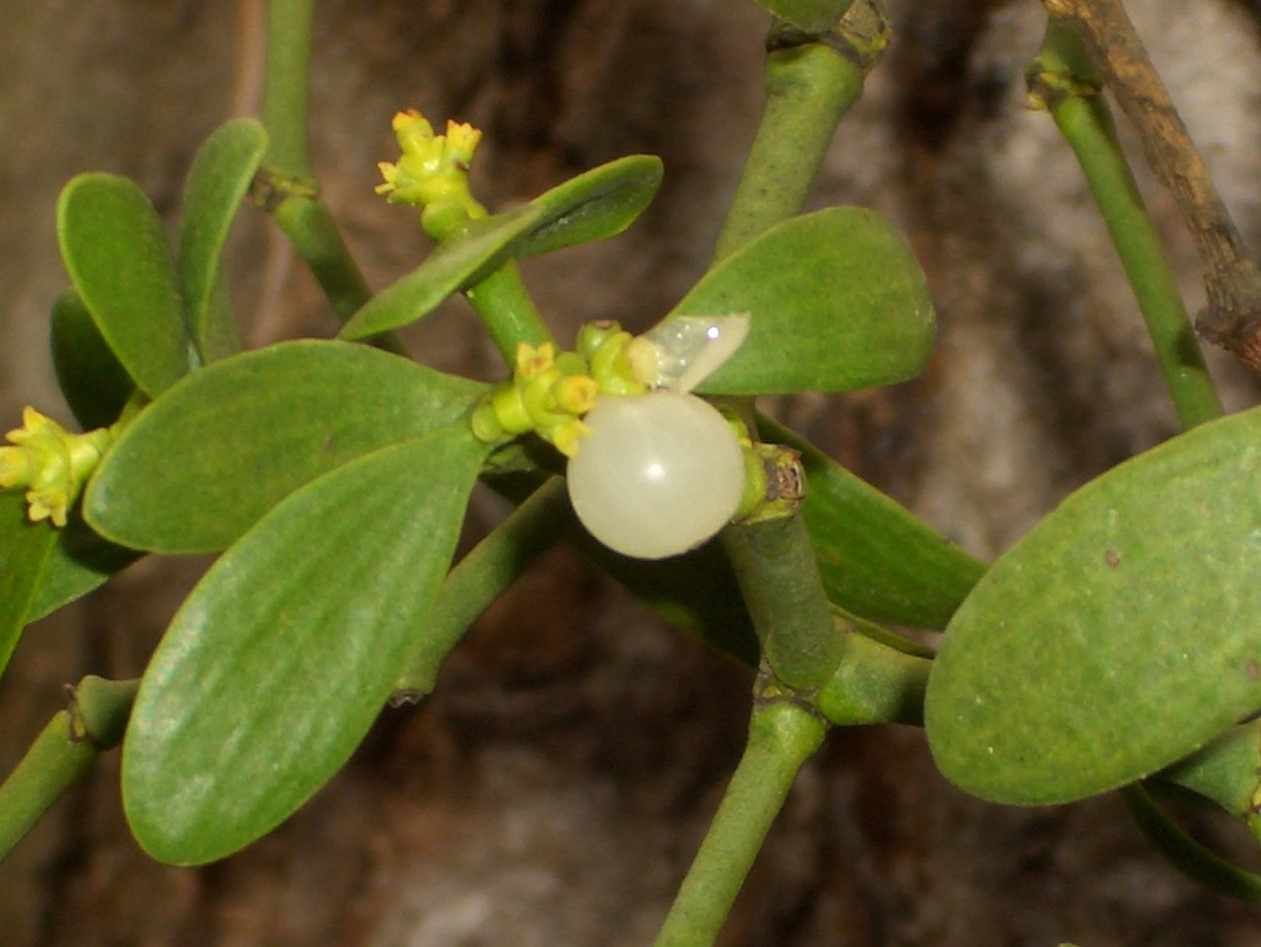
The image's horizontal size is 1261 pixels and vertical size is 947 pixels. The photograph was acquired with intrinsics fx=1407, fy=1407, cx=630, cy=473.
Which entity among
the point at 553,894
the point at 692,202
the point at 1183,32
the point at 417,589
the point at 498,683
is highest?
the point at 417,589

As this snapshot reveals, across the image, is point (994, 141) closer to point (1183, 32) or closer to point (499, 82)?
point (1183, 32)

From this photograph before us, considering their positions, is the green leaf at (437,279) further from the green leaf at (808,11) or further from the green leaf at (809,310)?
the green leaf at (808,11)

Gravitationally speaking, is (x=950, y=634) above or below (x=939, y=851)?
above

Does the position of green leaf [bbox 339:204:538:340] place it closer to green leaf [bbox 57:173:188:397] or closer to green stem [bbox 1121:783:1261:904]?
green leaf [bbox 57:173:188:397]

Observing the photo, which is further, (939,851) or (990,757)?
(939,851)

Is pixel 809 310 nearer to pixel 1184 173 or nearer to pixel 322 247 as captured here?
pixel 1184 173

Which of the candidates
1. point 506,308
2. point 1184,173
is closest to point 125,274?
point 506,308

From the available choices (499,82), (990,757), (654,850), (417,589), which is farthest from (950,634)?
(499,82)
